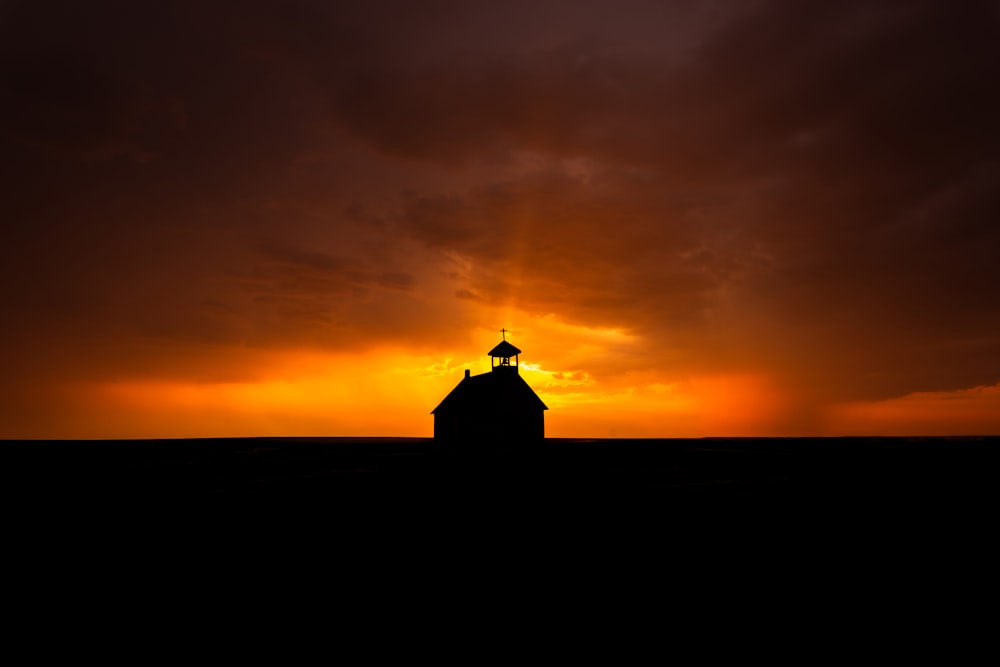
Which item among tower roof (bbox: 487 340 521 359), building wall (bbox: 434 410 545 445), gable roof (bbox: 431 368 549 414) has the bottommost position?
building wall (bbox: 434 410 545 445)

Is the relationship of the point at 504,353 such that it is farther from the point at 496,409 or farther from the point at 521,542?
the point at 521,542

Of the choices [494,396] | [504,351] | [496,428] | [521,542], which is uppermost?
[504,351]

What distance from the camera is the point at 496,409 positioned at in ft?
177

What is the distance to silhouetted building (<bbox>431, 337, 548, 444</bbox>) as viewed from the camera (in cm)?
5406

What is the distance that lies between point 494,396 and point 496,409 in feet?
4.51

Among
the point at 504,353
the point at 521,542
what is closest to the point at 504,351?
the point at 504,353

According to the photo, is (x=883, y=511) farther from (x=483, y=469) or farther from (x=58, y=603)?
(x=58, y=603)

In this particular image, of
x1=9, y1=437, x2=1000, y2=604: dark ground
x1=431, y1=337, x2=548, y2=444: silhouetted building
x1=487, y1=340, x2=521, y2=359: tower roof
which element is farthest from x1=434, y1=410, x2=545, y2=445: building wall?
x1=9, y1=437, x2=1000, y2=604: dark ground

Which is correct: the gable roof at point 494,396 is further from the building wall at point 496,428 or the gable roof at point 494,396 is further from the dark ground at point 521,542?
the dark ground at point 521,542

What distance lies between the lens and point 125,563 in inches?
698

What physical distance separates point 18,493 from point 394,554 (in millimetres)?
33232

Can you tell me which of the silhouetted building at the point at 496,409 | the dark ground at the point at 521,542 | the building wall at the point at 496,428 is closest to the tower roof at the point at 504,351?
the silhouetted building at the point at 496,409

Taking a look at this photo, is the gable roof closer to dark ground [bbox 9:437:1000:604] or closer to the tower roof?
the tower roof

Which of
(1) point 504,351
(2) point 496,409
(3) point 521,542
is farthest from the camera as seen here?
(1) point 504,351
